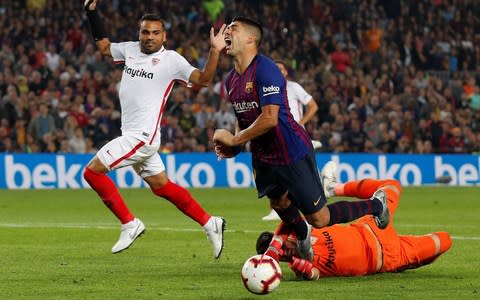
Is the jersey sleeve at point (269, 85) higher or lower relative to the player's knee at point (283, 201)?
higher

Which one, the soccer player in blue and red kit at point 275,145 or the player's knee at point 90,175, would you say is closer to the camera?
the soccer player in blue and red kit at point 275,145

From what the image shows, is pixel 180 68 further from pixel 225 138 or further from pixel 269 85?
pixel 225 138

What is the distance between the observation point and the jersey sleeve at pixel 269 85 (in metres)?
9.23

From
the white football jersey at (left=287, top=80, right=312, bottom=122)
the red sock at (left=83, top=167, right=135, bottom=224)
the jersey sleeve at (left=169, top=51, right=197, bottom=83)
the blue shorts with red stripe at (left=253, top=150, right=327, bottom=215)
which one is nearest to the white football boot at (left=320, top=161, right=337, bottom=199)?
the jersey sleeve at (left=169, top=51, right=197, bottom=83)

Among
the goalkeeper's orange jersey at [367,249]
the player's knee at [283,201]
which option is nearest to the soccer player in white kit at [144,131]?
the player's knee at [283,201]

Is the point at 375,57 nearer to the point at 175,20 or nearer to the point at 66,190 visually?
the point at 175,20

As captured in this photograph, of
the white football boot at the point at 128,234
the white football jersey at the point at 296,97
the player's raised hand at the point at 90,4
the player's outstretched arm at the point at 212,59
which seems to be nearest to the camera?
the player's outstretched arm at the point at 212,59

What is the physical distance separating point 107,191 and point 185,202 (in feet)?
2.57

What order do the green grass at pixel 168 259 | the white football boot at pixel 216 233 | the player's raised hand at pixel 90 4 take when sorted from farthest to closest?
the player's raised hand at pixel 90 4
the white football boot at pixel 216 233
the green grass at pixel 168 259

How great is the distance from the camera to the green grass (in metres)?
8.87

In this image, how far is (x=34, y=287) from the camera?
916cm

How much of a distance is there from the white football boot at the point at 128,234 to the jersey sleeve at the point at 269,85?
2.82 metres

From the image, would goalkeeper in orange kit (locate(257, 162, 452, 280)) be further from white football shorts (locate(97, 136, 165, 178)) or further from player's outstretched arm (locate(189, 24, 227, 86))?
white football shorts (locate(97, 136, 165, 178))

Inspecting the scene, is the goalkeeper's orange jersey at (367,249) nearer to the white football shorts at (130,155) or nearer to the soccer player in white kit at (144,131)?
the soccer player in white kit at (144,131)
